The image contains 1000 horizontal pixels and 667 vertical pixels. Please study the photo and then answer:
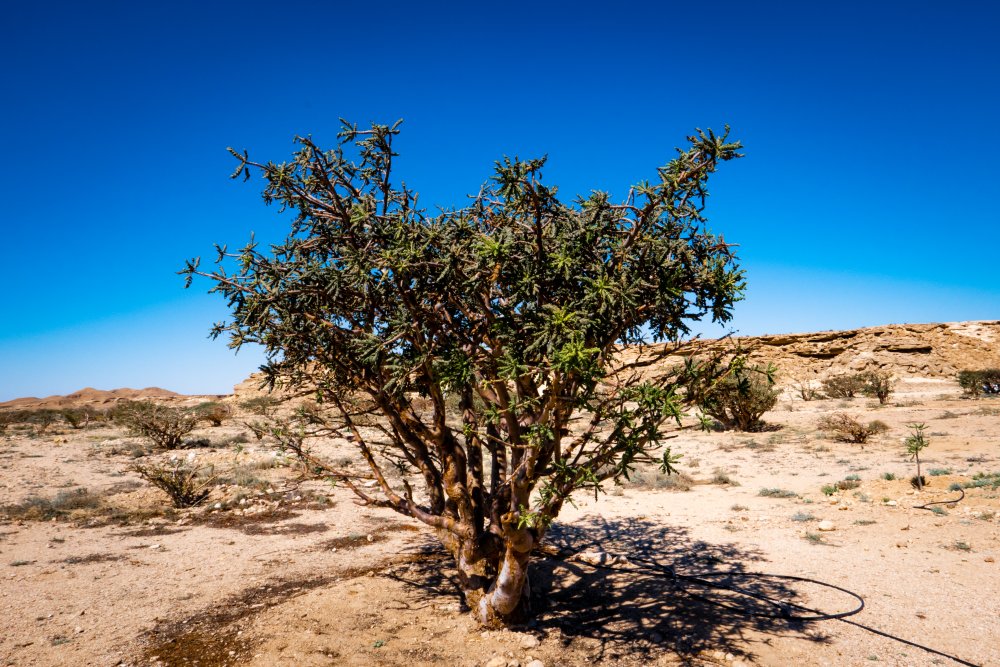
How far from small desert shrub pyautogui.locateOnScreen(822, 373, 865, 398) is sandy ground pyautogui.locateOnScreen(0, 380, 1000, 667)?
18.1 metres

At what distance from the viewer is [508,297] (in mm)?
4348

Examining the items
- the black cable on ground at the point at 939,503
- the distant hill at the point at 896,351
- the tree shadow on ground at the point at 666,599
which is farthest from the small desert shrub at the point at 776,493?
the distant hill at the point at 896,351

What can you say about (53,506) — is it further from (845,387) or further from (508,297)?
(845,387)

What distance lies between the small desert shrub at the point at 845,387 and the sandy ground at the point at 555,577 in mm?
18099

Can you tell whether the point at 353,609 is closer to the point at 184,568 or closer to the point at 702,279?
the point at 184,568

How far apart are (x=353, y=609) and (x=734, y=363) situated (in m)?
4.85

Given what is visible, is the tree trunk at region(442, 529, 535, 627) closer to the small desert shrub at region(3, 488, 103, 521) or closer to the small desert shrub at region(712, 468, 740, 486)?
the small desert shrub at region(712, 468, 740, 486)

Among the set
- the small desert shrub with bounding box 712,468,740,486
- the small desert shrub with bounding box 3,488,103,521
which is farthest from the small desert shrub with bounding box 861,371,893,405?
the small desert shrub with bounding box 3,488,103,521

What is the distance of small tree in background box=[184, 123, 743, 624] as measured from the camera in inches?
154

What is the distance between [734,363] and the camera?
4.59 meters

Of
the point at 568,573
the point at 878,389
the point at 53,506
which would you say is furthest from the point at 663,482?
the point at 878,389

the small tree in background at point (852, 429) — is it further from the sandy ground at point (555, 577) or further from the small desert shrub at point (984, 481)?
the small desert shrub at point (984, 481)

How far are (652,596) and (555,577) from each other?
1.39 meters

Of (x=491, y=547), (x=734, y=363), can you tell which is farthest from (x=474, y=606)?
(x=734, y=363)
